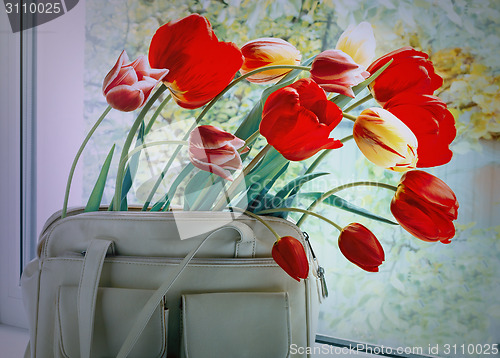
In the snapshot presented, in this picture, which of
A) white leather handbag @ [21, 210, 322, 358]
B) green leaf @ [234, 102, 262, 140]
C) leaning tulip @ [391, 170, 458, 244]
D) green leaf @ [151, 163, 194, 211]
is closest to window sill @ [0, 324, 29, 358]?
white leather handbag @ [21, 210, 322, 358]

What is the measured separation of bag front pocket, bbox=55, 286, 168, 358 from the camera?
0.43m

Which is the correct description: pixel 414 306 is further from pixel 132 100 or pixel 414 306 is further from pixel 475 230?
pixel 132 100

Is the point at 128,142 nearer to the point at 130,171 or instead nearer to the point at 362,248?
the point at 130,171

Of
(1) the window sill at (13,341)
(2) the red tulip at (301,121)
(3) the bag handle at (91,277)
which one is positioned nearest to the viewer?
(2) the red tulip at (301,121)

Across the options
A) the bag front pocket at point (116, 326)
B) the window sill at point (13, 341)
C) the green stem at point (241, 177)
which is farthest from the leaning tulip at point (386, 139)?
the window sill at point (13, 341)

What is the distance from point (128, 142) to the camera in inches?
16.6

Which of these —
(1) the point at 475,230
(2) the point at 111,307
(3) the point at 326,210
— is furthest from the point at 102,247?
(1) the point at 475,230

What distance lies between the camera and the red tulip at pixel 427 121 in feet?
1.13

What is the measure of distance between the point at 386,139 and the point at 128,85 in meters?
0.21

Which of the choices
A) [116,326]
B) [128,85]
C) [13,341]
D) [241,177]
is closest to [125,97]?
[128,85]

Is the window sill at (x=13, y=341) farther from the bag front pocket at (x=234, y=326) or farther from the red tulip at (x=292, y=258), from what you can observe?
the red tulip at (x=292, y=258)

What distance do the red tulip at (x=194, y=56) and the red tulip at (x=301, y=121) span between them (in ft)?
0.23

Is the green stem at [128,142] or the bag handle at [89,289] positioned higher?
the green stem at [128,142]

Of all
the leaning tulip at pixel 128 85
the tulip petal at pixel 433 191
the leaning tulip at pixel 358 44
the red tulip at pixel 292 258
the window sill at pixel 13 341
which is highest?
the leaning tulip at pixel 358 44
